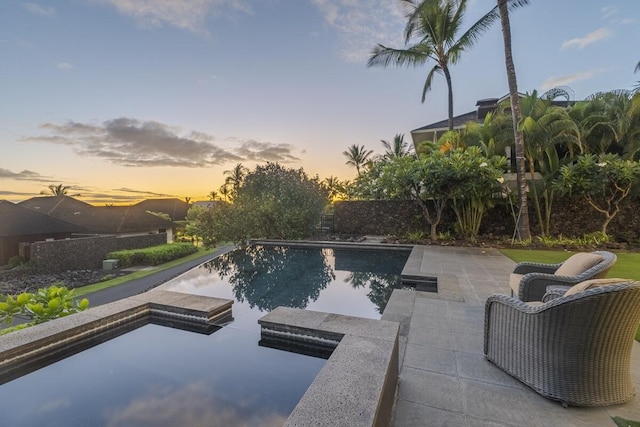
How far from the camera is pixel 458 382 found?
7.61 feet

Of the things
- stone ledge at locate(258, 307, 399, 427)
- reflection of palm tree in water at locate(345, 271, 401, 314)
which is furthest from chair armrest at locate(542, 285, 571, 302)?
reflection of palm tree in water at locate(345, 271, 401, 314)

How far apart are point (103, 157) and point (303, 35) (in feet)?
35.0

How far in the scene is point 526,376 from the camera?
223 cm

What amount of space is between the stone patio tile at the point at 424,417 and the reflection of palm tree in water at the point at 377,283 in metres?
2.72

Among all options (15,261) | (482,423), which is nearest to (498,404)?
(482,423)

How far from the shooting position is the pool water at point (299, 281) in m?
5.05

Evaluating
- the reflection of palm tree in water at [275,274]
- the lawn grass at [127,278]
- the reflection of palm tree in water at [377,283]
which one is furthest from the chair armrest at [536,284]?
the lawn grass at [127,278]

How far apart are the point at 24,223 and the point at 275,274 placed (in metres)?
21.9

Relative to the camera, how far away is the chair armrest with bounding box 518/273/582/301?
303 centimetres

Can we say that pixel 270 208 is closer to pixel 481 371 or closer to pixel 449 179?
pixel 449 179

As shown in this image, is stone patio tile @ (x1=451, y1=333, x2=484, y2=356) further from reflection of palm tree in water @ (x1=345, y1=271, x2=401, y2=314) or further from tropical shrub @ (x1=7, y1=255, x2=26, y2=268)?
tropical shrub @ (x1=7, y1=255, x2=26, y2=268)

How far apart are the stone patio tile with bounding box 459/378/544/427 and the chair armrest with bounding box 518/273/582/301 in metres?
1.40

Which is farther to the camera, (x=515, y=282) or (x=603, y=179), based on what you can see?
(x=603, y=179)

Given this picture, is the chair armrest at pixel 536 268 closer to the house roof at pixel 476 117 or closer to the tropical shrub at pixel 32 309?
the tropical shrub at pixel 32 309
